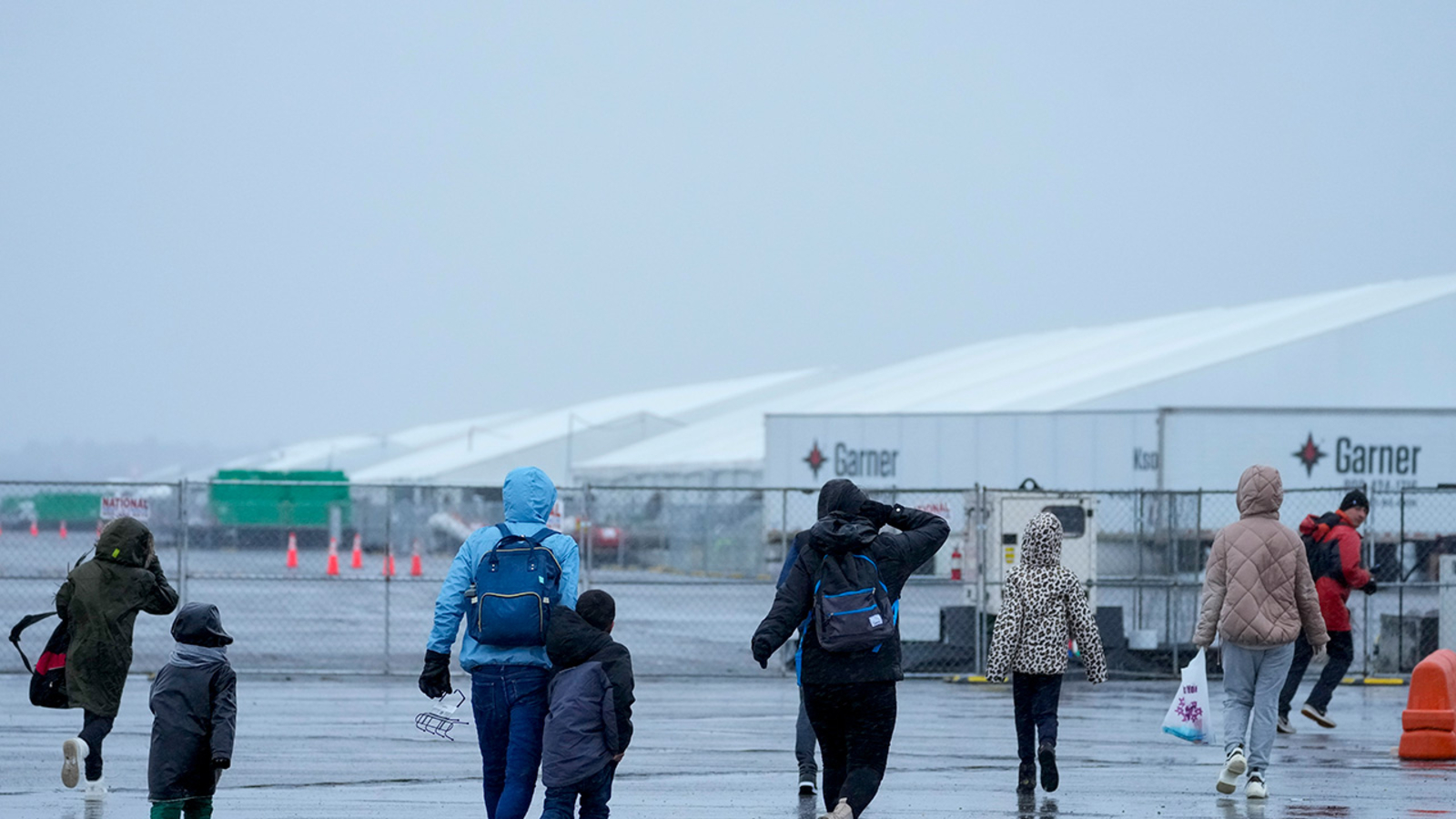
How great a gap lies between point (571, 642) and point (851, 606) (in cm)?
116

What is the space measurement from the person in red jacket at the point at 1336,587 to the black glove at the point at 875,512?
5993 mm

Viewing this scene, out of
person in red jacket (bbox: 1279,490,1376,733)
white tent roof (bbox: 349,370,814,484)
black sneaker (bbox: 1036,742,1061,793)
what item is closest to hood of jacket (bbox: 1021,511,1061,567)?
black sneaker (bbox: 1036,742,1061,793)

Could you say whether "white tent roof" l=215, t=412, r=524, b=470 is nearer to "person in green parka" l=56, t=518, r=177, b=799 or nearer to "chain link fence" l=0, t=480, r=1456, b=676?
"chain link fence" l=0, t=480, r=1456, b=676

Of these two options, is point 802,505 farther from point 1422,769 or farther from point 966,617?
point 1422,769

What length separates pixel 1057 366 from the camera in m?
46.6

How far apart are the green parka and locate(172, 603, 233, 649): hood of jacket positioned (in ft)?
6.43

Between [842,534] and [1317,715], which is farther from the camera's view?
[1317,715]

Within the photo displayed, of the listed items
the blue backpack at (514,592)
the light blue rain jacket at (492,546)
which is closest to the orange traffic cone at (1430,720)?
the light blue rain jacket at (492,546)

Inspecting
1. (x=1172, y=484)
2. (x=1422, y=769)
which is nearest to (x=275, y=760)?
(x=1422, y=769)

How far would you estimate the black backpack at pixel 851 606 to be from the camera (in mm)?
7164

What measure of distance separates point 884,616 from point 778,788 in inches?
105

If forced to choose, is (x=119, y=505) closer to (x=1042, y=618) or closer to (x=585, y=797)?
(x=1042, y=618)

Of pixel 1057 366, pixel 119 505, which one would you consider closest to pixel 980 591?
pixel 119 505

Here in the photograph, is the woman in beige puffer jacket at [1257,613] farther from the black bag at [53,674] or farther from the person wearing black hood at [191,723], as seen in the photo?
the black bag at [53,674]
